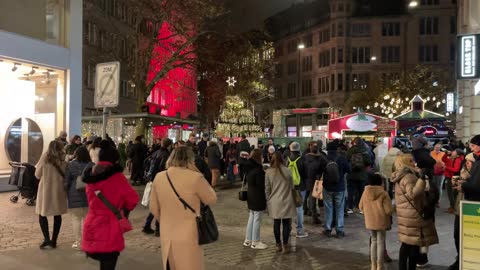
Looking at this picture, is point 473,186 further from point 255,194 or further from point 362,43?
point 362,43

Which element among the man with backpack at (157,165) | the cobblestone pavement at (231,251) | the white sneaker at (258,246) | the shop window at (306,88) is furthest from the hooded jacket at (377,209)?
the shop window at (306,88)

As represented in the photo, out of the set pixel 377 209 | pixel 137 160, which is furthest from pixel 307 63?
pixel 377 209

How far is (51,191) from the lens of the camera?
7.96 m

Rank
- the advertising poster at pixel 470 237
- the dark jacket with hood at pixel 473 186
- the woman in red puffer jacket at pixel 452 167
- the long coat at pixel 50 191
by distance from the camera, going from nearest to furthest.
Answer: the advertising poster at pixel 470 237 → the dark jacket with hood at pixel 473 186 → the long coat at pixel 50 191 → the woman in red puffer jacket at pixel 452 167

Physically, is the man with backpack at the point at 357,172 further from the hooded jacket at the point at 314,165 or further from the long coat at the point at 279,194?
the long coat at the point at 279,194

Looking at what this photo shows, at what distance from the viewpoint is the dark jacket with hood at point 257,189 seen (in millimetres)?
8156

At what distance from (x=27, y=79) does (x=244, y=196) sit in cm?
1170

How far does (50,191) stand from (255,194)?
11.1 feet

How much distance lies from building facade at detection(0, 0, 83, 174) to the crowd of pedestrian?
4635mm

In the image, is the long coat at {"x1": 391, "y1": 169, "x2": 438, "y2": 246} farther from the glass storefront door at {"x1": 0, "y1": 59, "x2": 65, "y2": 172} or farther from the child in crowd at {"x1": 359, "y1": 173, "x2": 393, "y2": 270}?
the glass storefront door at {"x1": 0, "y1": 59, "x2": 65, "y2": 172}

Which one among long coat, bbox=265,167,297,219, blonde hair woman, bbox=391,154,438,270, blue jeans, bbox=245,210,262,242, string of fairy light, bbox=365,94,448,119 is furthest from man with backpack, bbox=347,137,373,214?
string of fairy light, bbox=365,94,448,119

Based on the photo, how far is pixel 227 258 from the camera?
25.0ft

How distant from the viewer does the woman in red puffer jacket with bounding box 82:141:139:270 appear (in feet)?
16.8

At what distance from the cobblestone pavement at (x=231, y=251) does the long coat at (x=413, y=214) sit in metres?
1.26
